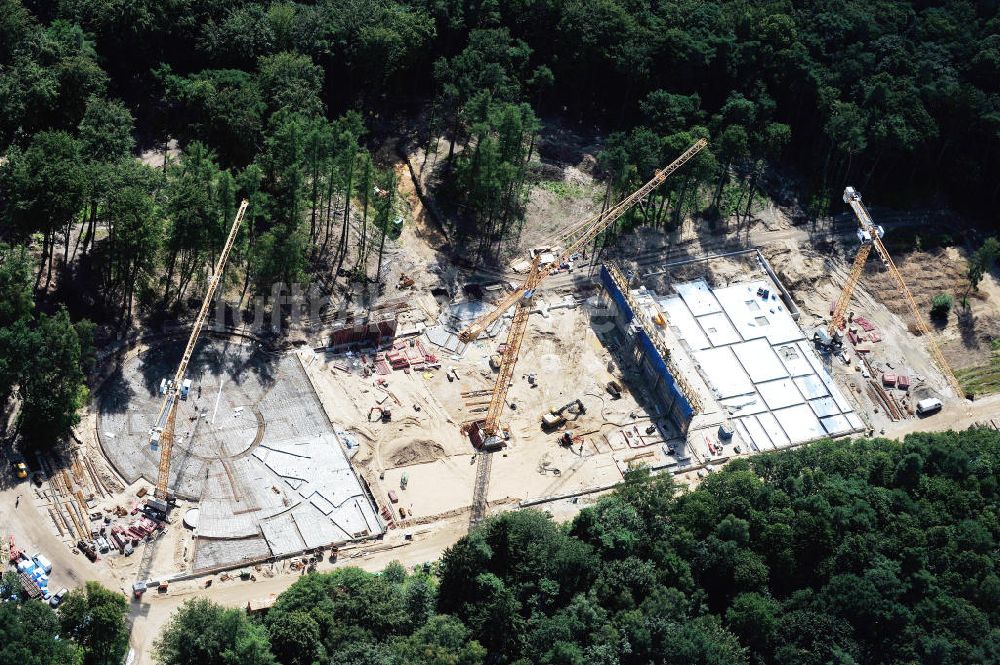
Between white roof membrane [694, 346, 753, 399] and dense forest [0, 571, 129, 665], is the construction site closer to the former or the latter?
white roof membrane [694, 346, 753, 399]

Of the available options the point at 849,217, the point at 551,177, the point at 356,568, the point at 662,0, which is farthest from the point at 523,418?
the point at 662,0

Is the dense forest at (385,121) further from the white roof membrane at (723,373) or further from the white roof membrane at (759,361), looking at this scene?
the white roof membrane at (723,373)

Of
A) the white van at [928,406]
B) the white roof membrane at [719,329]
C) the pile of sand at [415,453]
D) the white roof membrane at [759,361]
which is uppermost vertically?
the white roof membrane at [719,329]

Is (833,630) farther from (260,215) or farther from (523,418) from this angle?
(260,215)

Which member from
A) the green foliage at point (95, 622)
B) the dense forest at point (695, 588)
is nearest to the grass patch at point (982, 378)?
the dense forest at point (695, 588)

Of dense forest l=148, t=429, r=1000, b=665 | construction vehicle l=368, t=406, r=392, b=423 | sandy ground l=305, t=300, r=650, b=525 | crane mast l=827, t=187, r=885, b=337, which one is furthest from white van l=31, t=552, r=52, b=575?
crane mast l=827, t=187, r=885, b=337

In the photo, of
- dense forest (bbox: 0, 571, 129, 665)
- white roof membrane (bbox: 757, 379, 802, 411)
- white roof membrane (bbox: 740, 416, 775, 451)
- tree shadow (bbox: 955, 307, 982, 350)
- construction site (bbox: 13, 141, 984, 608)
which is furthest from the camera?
tree shadow (bbox: 955, 307, 982, 350)

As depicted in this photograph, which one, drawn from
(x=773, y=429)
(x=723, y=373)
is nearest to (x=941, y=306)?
(x=773, y=429)
